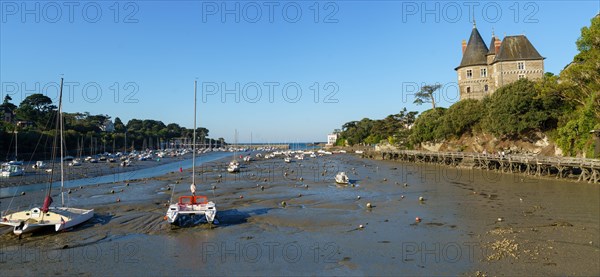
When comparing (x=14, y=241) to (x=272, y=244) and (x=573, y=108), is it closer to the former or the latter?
(x=272, y=244)

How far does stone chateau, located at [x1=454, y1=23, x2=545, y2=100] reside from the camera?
63594 mm

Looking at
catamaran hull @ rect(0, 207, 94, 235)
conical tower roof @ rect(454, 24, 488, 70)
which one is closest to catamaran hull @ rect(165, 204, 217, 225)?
catamaran hull @ rect(0, 207, 94, 235)

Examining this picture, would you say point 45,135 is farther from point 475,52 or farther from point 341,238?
point 475,52

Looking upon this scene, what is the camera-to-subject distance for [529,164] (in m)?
40.8

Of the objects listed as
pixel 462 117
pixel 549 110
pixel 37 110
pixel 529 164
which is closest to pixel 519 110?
pixel 549 110

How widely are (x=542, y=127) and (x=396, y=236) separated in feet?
138

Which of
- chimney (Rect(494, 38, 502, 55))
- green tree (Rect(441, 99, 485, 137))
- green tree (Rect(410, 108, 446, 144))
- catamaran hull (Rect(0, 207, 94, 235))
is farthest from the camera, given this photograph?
green tree (Rect(410, 108, 446, 144))

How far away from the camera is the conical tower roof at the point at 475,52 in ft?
232

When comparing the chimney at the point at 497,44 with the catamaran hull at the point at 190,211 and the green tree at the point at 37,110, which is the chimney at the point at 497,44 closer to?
the catamaran hull at the point at 190,211

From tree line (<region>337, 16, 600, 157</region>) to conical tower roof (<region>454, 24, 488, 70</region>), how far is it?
10.7 meters

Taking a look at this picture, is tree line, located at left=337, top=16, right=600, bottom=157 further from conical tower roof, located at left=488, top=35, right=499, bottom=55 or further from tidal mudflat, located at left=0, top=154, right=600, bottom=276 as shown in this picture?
conical tower roof, located at left=488, top=35, right=499, bottom=55

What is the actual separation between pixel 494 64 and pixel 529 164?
1265 inches

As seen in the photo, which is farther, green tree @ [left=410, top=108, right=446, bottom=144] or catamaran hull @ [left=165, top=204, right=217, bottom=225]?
green tree @ [left=410, top=108, right=446, bottom=144]

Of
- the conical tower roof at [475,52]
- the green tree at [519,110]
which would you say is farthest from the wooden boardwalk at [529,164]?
the conical tower roof at [475,52]
